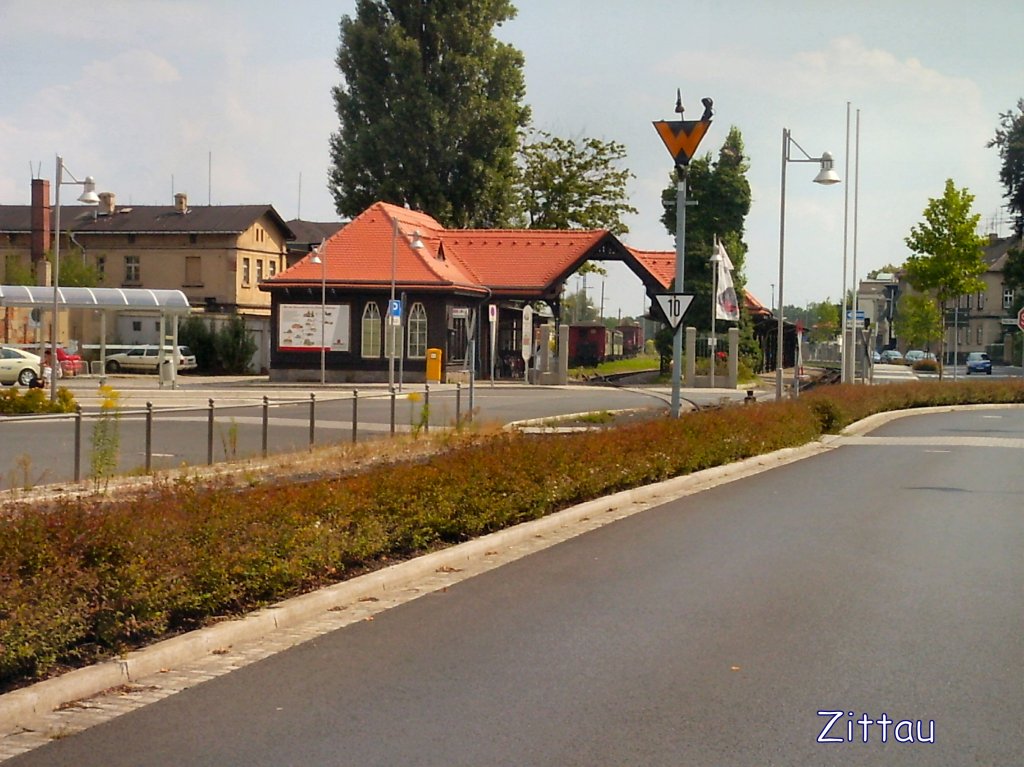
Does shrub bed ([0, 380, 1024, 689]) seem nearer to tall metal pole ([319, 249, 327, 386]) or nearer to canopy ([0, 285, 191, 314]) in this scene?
canopy ([0, 285, 191, 314])

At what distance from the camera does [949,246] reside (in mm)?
49500

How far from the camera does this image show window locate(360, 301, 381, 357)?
5019cm

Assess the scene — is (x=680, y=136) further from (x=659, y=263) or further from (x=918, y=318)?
(x=918, y=318)

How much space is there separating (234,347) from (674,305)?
40965mm

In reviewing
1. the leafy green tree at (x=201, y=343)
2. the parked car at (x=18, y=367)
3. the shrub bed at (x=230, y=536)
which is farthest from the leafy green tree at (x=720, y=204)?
the shrub bed at (x=230, y=536)

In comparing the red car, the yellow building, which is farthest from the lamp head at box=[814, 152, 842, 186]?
the yellow building

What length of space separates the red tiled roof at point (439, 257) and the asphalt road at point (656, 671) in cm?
3870

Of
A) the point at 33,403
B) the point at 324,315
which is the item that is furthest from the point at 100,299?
the point at 33,403

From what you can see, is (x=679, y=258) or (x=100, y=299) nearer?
(x=679, y=258)

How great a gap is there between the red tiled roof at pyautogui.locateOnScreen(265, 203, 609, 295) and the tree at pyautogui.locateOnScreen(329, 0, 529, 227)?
3.55 metres

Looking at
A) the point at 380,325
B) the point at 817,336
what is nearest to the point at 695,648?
the point at 380,325

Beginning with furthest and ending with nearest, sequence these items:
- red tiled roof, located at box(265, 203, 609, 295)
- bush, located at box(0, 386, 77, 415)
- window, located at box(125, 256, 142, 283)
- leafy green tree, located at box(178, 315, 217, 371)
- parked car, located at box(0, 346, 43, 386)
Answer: window, located at box(125, 256, 142, 283) → leafy green tree, located at box(178, 315, 217, 371) → red tiled roof, located at box(265, 203, 609, 295) → parked car, located at box(0, 346, 43, 386) → bush, located at box(0, 386, 77, 415)

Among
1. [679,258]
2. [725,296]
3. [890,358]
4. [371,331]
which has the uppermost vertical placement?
[725,296]

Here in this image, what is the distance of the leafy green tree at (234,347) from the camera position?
2333 inches
